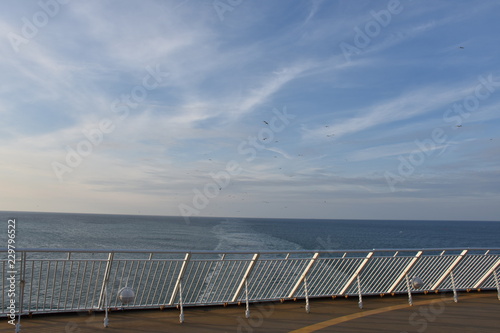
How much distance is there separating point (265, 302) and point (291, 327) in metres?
1.63

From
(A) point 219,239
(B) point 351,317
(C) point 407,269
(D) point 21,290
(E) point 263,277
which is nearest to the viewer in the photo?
(D) point 21,290

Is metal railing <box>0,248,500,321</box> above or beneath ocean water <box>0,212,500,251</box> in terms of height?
beneath

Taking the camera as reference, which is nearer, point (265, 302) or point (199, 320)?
point (199, 320)

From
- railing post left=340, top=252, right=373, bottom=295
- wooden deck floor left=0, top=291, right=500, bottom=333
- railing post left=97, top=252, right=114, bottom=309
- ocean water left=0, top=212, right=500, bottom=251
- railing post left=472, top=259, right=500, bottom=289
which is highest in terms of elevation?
ocean water left=0, top=212, right=500, bottom=251

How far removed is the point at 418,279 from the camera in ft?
26.5

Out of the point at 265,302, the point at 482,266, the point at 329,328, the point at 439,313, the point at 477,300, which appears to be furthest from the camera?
the point at 482,266

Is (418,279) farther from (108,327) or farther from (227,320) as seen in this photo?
(108,327)

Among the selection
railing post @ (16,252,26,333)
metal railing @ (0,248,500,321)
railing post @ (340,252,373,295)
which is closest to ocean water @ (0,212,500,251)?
metal railing @ (0,248,500,321)

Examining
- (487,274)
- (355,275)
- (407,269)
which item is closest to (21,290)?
(355,275)

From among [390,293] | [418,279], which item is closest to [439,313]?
[418,279]

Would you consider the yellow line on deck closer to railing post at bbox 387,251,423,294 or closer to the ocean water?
railing post at bbox 387,251,423,294

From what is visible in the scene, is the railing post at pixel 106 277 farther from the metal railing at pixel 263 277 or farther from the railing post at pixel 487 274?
the railing post at pixel 487 274

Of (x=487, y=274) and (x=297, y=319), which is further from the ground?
(x=487, y=274)

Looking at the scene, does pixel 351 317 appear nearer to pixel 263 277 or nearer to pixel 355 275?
pixel 355 275
